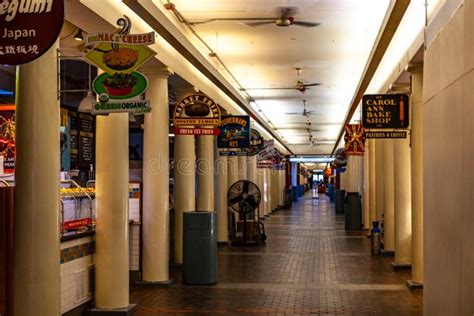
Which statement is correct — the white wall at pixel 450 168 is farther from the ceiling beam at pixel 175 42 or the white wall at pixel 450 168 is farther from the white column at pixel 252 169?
the white column at pixel 252 169

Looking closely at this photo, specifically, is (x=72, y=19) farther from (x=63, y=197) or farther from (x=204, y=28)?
(x=204, y=28)

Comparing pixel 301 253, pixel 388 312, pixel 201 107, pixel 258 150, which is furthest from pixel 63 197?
pixel 258 150

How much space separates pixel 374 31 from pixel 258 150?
23.9 ft

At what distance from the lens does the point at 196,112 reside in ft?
40.1

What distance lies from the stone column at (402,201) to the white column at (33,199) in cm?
839

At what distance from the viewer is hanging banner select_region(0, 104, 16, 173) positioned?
35.6 ft

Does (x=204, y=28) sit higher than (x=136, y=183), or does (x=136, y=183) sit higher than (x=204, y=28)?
(x=204, y=28)

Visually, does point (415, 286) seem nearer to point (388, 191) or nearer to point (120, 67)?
point (388, 191)

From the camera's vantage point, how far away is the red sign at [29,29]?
15.5 ft

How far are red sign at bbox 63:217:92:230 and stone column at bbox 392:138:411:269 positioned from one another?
613 cm

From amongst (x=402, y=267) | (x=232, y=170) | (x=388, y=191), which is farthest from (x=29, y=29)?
(x=232, y=170)

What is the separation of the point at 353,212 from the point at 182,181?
32.5ft

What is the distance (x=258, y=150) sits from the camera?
781 inches

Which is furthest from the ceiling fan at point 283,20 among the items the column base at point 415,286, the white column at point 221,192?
the white column at point 221,192
